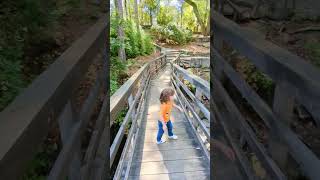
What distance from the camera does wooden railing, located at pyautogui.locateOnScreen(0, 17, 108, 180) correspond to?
0.81 metres

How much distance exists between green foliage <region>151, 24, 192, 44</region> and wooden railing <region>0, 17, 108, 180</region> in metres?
30.2

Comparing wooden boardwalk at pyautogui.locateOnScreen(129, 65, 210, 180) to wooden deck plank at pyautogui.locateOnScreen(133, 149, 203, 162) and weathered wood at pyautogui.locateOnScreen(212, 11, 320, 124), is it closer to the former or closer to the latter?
wooden deck plank at pyautogui.locateOnScreen(133, 149, 203, 162)

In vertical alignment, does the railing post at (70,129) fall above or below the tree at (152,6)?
below

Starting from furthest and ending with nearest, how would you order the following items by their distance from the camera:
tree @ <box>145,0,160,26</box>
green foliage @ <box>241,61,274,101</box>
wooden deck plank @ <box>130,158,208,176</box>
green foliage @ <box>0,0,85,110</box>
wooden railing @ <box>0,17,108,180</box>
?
tree @ <box>145,0,160,26</box> < green foliage @ <box>241,61,274,101</box> < wooden deck plank @ <box>130,158,208,176</box> < green foliage @ <box>0,0,85,110</box> < wooden railing @ <box>0,17,108,180</box>

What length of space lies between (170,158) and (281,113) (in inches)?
134

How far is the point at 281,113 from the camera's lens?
4.86 ft

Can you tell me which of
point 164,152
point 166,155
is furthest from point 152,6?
point 166,155

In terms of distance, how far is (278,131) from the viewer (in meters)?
1.49

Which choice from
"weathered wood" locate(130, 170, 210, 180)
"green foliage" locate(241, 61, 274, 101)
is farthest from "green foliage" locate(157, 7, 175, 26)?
"weathered wood" locate(130, 170, 210, 180)

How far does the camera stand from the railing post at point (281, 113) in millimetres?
1415

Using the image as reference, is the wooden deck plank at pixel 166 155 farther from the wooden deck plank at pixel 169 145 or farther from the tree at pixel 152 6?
the tree at pixel 152 6

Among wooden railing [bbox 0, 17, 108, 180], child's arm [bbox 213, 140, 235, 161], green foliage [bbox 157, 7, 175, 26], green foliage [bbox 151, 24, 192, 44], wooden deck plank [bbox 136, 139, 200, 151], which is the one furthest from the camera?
green foliage [bbox 157, 7, 175, 26]

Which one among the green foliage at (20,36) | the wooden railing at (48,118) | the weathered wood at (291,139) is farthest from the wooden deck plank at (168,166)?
the weathered wood at (291,139)

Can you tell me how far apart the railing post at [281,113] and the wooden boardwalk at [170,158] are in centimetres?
256
